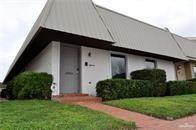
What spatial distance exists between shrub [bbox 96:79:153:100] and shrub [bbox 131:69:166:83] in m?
0.68

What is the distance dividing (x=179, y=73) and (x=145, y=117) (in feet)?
40.2

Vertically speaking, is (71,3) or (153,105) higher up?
(71,3)

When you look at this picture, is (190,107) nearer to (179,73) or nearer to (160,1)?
(160,1)

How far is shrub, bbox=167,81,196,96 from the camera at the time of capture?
A: 12.9 metres

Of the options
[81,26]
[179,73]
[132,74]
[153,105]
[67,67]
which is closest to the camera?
[153,105]

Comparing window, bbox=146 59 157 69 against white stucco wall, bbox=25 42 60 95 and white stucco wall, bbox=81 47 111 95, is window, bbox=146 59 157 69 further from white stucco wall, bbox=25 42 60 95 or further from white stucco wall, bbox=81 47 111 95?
white stucco wall, bbox=25 42 60 95

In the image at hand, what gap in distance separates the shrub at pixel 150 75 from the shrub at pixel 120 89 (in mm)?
681

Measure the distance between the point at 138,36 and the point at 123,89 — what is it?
5.20 metres

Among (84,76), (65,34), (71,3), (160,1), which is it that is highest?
(160,1)

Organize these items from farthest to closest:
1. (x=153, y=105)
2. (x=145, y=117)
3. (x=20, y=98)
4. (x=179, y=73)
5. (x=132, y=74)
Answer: (x=179, y=73), (x=132, y=74), (x=20, y=98), (x=153, y=105), (x=145, y=117)

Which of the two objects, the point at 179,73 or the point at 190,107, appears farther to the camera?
the point at 179,73

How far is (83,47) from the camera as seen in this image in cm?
1109

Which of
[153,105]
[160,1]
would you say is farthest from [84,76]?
[160,1]

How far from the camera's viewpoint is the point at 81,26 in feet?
32.8
